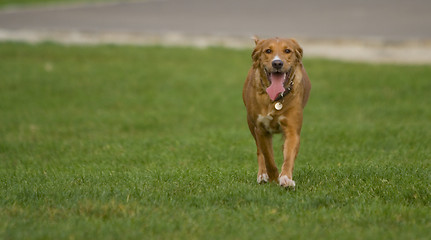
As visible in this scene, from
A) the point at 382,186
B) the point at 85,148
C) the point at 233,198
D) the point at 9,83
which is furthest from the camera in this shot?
the point at 9,83

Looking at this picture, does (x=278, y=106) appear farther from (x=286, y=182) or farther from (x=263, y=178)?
(x=263, y=178)

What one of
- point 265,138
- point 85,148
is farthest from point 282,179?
point 85,148

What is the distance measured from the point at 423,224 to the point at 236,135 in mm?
Result: 5831

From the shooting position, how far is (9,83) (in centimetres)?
1579

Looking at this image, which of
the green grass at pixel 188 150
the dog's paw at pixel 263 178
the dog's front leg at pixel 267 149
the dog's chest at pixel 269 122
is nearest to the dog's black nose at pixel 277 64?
the dog's chest at pixel 269 122

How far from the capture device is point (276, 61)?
6.55 m

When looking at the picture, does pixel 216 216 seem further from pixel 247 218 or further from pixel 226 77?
pixel 226 77

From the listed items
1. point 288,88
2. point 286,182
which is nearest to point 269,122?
point 288,88

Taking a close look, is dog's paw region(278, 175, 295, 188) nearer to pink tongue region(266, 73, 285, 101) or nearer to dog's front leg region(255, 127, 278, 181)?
dog's front leg region(255, 127, 278, 181)

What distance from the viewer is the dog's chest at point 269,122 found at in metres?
6.86

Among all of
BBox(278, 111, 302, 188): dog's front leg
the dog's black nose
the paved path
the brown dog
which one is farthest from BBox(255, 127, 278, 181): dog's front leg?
the paved path

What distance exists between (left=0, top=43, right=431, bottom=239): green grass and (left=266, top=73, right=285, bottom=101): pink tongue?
90 centimetres

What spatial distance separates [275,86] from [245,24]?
1467 cm

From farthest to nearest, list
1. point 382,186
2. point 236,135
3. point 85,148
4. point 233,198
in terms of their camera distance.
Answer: point 236,135 < point 85,148 < point 382,186 < point 233,198
